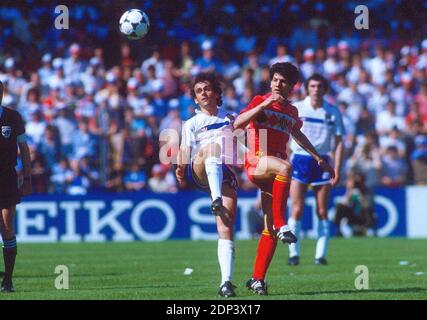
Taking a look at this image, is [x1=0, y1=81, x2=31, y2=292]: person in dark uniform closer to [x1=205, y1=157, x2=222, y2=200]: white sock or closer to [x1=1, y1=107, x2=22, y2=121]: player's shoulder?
[x1=1, y1=107, x2=22, y2=121]: player's shoulder

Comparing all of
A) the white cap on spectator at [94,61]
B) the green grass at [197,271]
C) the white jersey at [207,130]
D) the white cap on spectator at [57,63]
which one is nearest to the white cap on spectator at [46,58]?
the white cap on spectator at [57,63]

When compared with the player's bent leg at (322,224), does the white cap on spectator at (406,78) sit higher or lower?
higher

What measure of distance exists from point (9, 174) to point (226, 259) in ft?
8.19

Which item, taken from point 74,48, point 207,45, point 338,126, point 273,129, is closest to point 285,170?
point 273,129

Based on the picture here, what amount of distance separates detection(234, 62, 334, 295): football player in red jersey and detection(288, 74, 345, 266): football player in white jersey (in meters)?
4.27

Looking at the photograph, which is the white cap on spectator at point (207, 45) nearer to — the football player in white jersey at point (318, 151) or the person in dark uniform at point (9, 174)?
the football player in white jersey at point (318, 151)

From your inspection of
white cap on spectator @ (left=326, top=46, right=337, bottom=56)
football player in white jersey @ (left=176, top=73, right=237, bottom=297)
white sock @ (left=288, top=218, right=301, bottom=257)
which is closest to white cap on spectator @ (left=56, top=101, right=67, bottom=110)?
white cap on spectator @ (left=326, top=46, right=337, bottom=56)

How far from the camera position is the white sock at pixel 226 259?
411 inches

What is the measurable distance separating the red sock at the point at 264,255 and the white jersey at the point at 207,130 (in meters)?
0.91

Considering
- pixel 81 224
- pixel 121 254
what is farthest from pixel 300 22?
pixel 121 254

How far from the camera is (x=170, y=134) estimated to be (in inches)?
894

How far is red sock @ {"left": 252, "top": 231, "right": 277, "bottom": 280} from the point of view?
1073 centimetres

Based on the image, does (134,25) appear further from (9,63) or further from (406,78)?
(406,78)

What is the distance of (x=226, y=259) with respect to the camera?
34.3 feet
